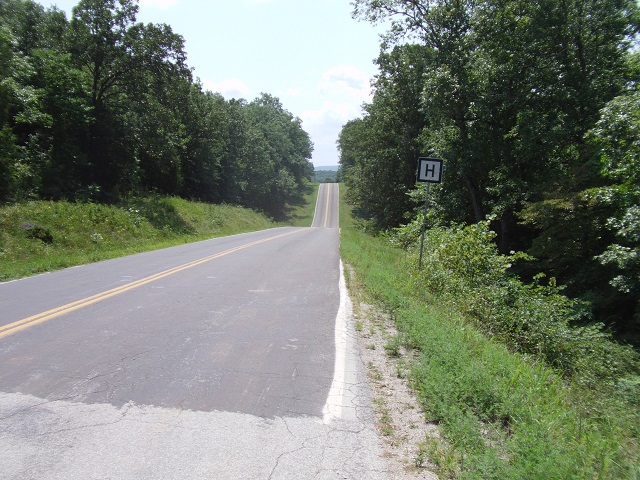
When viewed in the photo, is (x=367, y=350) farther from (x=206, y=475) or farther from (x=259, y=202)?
(x=259, y=202)

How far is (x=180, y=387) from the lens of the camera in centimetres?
432

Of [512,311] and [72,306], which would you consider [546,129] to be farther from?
[72,306]

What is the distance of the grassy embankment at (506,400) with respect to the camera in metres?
2.87

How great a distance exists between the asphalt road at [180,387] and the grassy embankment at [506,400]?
0.66 meters

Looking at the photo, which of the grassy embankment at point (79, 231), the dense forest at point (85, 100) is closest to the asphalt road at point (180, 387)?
the grassy embankment at point (79, 231)

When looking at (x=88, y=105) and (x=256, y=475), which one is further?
(x=88, y=105)

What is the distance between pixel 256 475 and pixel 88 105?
2717 centimetres

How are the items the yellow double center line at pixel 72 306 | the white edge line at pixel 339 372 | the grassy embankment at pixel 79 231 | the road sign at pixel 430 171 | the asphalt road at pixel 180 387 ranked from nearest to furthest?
the asphalt road at pixel 180 387 → the white edge line at pixel 339 372 → the yellow double center line at pixel 72 306 → the road sign at pixel 430 171 → the grassy embankment at pixel 79 231

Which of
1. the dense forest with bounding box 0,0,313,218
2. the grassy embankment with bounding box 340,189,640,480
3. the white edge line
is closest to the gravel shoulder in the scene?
the grassy embankment with bounding box 340,189,640,480

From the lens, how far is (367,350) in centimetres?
566

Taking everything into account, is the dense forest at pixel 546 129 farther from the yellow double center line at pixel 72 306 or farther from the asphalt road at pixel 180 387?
the yellow double center line at pixel 72 306

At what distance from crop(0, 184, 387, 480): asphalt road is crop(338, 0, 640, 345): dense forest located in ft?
23.0

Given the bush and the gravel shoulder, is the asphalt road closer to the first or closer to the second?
the gravel shoulder

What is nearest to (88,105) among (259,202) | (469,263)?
(469,263)
